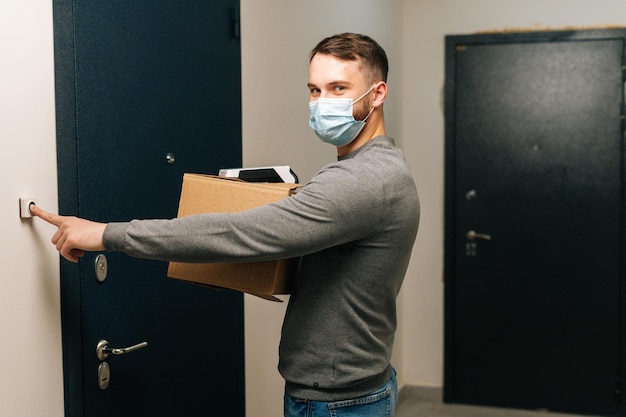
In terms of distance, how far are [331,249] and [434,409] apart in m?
3.09

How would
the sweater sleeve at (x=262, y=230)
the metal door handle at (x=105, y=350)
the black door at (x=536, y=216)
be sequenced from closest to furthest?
the sweater sleeve at (x=262, y=230) → the metal door handle at (x=105, y=350) → the black door at (x=536, y=216)

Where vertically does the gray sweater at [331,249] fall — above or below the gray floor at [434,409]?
above

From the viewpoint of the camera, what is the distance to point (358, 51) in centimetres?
156

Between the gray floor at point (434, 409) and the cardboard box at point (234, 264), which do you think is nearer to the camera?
the cardboard box at point (234, 264)

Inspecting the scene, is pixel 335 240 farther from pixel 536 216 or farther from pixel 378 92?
pixel 536 216

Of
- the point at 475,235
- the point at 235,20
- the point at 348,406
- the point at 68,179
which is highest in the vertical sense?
the point at 235,20

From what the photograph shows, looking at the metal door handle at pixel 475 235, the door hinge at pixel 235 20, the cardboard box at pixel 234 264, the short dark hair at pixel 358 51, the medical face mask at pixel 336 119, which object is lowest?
the metal door handle at pixel 475 235

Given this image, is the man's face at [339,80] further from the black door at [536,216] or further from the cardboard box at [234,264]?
the black door at [536,216]

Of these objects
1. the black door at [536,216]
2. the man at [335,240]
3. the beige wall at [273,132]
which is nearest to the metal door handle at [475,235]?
the black door at [536,216]

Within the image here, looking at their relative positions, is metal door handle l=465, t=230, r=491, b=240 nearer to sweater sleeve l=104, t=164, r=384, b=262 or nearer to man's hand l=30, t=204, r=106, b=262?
sweater sleeve l=104, t=164, r=384, b=262

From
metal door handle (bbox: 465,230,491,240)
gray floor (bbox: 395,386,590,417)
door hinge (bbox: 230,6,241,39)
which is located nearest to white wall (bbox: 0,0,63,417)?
door hinge (bbox: 230,6,241,39)

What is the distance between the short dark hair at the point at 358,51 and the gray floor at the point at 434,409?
2.93 m

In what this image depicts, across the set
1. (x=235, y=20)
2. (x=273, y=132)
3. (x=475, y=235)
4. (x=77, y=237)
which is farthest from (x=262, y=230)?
(x=475, y=235)

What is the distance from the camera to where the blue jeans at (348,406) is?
1.54 meters
